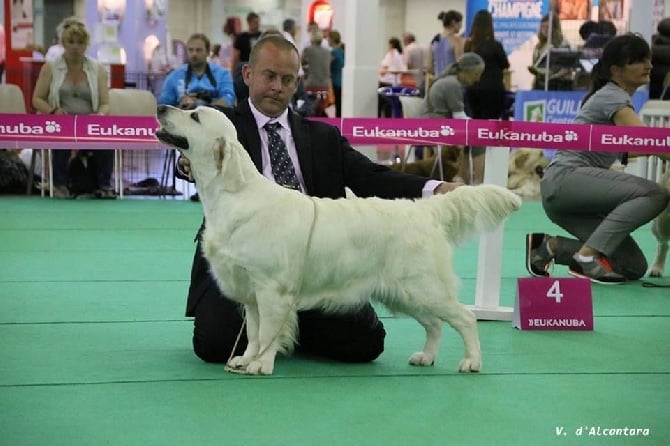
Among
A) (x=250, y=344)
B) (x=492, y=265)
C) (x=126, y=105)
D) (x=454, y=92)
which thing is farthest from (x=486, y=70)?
(x=250, y=344)

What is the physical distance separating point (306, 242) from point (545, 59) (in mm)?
10285

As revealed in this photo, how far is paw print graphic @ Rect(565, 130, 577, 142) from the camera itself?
229 inches

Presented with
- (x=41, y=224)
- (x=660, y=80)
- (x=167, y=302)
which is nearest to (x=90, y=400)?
(x=167, y=302)

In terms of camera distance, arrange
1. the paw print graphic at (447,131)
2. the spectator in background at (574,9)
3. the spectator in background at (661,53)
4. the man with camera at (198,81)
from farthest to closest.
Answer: the spectator in background at (574,9) < the spectator in background at (661,53) < the man with camera at (198,81) < the paw print graphic at (447,131)

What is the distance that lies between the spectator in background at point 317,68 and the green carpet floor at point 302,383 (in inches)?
405

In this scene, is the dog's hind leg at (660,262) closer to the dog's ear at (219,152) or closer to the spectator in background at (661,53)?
the dog's ear at (219,152)

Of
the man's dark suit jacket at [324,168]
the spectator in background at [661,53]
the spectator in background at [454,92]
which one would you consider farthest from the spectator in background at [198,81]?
the man's dark suit jacket at [324,168]

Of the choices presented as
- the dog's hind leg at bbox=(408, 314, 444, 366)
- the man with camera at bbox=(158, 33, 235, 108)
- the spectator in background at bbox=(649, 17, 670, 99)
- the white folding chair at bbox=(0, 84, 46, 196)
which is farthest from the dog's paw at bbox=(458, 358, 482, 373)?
the spectator in background at bbox=(649, 17, 670, 99)

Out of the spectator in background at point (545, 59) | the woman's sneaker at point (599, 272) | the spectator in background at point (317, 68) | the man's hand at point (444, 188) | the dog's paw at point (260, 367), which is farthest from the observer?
the spectator in background at point (317, 68)

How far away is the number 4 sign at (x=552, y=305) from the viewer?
5.10 metres

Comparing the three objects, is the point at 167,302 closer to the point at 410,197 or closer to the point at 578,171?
the point at 410,197

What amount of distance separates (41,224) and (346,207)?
208 inches

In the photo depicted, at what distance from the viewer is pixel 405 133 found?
5824 mm

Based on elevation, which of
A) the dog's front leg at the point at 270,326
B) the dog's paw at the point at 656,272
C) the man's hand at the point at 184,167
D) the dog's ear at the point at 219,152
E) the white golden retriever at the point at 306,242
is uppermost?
the dog's ear at the point at 219,152
